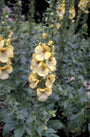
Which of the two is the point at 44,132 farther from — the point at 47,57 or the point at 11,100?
the point at 47,57

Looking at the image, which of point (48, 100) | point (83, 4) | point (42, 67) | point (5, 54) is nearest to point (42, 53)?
point (42, 67)

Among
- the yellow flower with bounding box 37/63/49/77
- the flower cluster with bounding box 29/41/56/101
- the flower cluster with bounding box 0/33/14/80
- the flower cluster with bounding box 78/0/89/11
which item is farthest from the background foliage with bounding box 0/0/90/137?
the flower cluster with bounding box 78/0/89/11

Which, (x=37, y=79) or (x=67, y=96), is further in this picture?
(x=67, y=96)

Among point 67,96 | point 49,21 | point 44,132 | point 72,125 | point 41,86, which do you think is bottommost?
point 72,125

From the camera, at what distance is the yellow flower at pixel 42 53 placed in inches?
72.5

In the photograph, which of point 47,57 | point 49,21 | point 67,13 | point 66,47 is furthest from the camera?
point 66,47

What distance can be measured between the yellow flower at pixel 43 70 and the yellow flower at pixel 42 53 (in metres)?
0.07

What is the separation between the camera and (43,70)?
189 cm

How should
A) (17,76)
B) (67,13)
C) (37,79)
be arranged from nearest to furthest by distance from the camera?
(37,79)
(17,76)
(67,13)

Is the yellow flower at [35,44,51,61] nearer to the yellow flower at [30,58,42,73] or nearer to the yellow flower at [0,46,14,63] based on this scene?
the yellow flower at [30,58,42,73]

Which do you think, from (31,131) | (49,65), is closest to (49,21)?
(49,65)

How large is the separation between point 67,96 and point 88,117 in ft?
1.36

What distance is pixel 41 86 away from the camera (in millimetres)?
2018

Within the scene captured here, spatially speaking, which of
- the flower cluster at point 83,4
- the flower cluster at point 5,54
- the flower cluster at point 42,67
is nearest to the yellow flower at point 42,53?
the flower cluster at point 42,67
